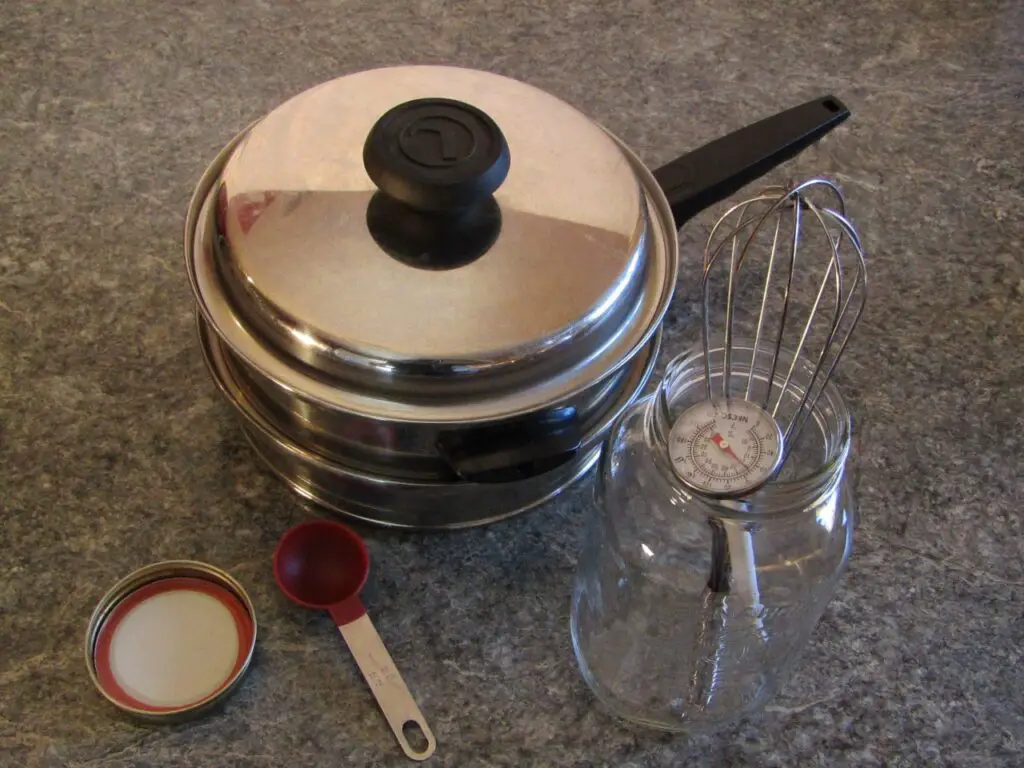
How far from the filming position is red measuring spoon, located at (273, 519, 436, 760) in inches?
22.3

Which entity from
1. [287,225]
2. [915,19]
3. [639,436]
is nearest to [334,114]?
[287,225]

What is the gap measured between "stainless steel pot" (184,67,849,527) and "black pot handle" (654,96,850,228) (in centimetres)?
7

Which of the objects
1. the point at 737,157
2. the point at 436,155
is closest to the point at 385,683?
the point at 436,155

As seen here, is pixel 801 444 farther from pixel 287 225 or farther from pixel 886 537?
pixel 287 225

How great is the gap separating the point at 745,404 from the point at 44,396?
1.46 feet

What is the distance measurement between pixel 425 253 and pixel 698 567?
0.72ft

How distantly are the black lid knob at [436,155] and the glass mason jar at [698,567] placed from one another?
0.14 metres

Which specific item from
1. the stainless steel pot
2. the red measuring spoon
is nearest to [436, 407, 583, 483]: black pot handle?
the stainless steel pot

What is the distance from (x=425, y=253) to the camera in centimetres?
53

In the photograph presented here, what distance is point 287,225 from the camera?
1.80ft

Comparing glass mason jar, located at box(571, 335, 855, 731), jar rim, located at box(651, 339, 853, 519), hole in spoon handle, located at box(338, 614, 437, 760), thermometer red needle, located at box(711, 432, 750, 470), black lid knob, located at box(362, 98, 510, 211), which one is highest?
black lid knob, located at box(362, 98, 510, 211)

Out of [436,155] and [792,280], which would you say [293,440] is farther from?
[792,280]

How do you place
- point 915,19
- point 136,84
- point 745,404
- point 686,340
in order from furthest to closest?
point 915,19 → point 136,84 → point 686,340 → point 745,404

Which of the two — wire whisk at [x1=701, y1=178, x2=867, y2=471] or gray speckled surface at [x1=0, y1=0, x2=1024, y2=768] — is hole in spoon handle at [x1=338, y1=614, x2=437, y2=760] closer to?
gray speckled surface at [x1=0, y1=0, x2=1024, y2=768]
